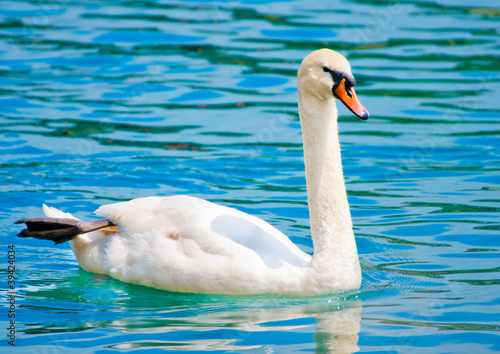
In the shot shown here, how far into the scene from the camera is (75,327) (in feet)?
19.6

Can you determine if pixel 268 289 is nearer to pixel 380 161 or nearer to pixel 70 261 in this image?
pixel 70 261

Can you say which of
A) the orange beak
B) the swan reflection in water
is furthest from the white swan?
the swan reflection in water

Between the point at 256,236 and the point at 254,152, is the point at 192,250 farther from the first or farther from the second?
the point at 254,152

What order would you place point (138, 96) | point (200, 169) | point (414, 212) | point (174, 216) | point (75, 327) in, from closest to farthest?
point (75, 327) < point (174, 216) < point (414, 212) < point (200, 169) < point (138, 96)

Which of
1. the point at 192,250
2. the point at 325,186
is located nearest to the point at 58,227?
the point at 192,250

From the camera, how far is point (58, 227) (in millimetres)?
7078

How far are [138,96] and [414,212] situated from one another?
18.2 ft

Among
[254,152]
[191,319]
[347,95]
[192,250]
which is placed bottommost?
[191,319]

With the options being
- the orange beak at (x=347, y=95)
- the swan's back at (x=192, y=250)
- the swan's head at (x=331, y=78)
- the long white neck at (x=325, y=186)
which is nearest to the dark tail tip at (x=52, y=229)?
the swan's back at (x=192, y=250)

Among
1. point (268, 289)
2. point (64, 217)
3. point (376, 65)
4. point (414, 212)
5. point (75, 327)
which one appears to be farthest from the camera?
point (376, 65)

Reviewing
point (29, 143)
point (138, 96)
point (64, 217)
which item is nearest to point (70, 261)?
point (64, 217)

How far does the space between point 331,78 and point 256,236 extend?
1.34m

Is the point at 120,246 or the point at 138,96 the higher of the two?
the point at 138,96

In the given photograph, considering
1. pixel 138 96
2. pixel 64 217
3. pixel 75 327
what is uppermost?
pixel 138 96
